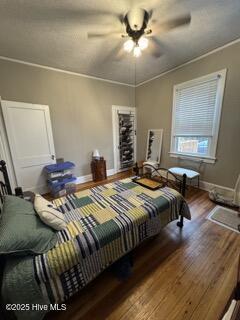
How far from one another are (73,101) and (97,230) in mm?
3212

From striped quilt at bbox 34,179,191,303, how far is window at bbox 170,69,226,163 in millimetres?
1794

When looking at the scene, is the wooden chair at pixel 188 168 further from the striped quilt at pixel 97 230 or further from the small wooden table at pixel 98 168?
the small wooden table at pixel 98 168

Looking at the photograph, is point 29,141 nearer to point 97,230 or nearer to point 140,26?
point 97,230

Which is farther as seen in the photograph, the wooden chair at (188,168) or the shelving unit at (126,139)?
the shelving unit at (126,139)

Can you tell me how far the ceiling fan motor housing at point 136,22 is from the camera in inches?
68.3

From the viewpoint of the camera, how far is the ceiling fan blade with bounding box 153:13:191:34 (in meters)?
1.79

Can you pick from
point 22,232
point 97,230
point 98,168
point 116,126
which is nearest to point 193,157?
point 116,126

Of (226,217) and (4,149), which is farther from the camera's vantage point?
(4,149)

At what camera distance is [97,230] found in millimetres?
1299

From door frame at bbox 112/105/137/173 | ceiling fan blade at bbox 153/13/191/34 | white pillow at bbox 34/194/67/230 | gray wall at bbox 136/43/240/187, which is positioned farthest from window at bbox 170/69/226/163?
white pillow at bbox 34/194/67/230

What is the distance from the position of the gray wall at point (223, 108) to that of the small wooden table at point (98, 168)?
1.74 metres

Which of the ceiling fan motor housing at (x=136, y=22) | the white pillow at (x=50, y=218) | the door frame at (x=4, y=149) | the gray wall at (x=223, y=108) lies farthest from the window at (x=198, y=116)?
the door frame at (x=4, y=149)

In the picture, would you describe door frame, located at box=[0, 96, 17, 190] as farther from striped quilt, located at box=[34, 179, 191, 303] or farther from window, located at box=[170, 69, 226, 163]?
window, located at box=[170, 69, 226, 163]

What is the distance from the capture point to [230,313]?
2.51 ft
